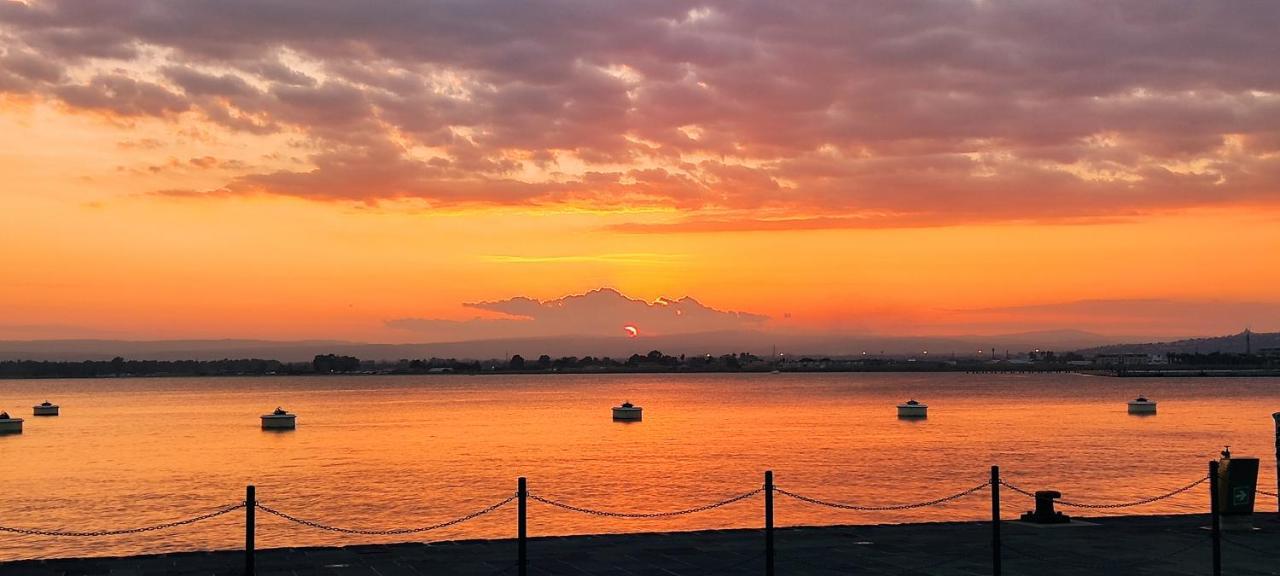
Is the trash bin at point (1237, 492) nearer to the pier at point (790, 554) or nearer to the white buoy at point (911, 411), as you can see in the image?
the pier at point (790, 554)

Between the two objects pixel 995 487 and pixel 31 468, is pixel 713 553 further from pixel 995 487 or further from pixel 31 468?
pixel 31 468

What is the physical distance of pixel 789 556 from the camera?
69.5 ft

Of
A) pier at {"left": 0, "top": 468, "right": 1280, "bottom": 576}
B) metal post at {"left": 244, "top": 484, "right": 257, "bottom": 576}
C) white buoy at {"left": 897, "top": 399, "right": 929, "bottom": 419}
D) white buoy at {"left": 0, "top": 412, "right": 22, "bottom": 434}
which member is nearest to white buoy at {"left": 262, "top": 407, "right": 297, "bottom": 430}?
white buoy at {"left": 0, "top": 412, "right": 22, "bottom": 434}

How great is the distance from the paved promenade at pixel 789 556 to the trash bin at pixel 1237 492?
53 cm

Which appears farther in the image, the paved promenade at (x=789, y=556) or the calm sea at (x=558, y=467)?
the calm sea at (x=558, y=467)

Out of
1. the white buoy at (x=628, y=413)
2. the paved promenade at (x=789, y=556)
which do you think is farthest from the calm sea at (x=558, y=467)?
the paved promenade at (x=789, y=556)

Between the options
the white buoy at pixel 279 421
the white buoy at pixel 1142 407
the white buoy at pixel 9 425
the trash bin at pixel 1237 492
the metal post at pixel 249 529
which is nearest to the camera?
the metal post at pixel 249 529

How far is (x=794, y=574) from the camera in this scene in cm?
1933

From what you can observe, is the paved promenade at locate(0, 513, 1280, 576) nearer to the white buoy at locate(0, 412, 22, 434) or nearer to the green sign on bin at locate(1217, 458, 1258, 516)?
the green sign on bin at locate(1217, 458, 1258, 516)

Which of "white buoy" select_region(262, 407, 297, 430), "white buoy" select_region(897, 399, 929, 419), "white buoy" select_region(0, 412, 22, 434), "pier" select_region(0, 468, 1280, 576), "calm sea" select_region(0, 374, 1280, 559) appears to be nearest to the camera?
"pier" select_region(0, 468, 1280, 576)

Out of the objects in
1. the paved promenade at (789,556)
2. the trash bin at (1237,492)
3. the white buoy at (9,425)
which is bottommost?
the white buoy at (9,425)

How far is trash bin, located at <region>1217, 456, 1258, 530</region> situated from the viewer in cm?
2444

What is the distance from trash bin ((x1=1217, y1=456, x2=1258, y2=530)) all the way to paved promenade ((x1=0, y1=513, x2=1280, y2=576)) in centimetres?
53

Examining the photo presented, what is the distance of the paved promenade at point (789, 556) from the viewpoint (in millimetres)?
19562
